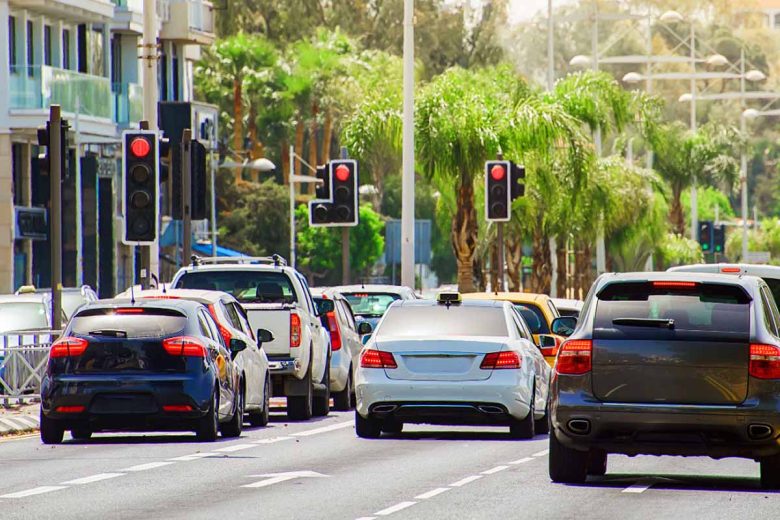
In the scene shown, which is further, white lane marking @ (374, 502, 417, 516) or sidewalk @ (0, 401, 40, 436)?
sidewalk @ (0, 401, 40, 436)

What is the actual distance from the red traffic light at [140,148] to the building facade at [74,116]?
756 inches

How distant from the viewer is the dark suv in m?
16.4

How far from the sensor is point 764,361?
16391mm

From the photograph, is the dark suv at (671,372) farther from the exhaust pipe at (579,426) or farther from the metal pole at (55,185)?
Answer: the metal pole at (55,185)

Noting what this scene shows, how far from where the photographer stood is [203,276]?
26.3 metres

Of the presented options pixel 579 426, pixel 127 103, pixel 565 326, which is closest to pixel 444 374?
pixel 565 326

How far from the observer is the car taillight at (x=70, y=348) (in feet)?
70.6

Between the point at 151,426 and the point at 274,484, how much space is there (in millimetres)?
4694

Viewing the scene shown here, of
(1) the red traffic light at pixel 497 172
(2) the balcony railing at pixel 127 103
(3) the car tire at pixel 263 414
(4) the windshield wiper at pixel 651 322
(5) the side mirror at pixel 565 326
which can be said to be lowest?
(3) the car tire at pixel 263 414

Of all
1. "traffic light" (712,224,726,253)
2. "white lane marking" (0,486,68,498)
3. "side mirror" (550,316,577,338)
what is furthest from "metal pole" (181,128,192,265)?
"traffic light" (712,224,726,253)

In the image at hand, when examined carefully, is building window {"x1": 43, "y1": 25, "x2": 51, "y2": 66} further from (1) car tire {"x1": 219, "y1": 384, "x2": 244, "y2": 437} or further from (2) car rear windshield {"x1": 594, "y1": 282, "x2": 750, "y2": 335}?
(2) car rear windshield {"x1": 594, "y1": 282, "x2": 750, "y2": 335}

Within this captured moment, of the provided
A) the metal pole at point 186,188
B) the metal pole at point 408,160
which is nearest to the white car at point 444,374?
the metal pole at point 186,188

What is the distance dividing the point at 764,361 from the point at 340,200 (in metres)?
22.8

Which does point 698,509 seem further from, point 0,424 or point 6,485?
point 0,424
